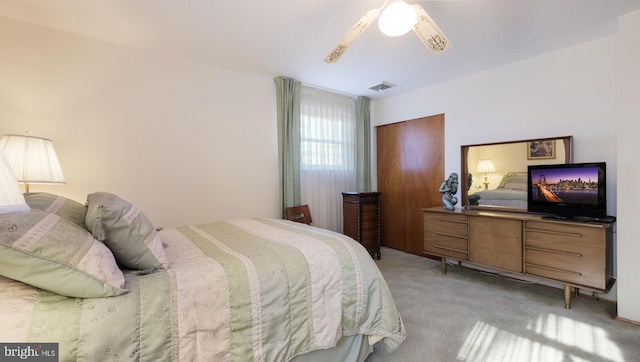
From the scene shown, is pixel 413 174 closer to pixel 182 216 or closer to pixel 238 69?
pixel 238 69

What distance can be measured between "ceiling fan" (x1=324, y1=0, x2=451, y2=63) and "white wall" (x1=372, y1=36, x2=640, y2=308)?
1.70 metres

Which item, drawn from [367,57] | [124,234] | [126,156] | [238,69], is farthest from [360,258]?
[238,69]

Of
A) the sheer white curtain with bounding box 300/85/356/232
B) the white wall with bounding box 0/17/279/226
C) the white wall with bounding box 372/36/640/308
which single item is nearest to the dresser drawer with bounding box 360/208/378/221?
the sheer white curtain with bounding box 300/85/356/232

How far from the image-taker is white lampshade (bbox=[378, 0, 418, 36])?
1580 mm

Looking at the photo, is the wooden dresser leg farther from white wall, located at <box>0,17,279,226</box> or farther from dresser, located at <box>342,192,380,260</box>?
white wall, located at <box>0,17,279,226</box>

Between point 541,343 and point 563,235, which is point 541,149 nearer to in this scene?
point 563,235

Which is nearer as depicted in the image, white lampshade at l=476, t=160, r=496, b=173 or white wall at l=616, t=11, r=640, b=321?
white wall at l=616, t=11, r=640, b=321

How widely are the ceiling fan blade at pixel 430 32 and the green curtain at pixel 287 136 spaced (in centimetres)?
194

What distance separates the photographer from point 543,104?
2.81 meters

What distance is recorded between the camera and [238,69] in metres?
3.16

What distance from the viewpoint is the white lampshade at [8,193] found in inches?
26.5

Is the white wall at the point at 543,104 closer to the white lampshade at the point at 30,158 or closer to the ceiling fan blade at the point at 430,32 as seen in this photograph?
the ceiling fan blade at the point at 430,32

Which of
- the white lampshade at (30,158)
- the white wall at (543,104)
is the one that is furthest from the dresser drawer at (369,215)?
the white lampshade at (30,158)

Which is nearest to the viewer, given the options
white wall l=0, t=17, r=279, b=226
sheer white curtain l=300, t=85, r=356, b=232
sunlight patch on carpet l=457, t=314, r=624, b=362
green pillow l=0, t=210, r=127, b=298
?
green pillow l=0, t=210, r=127, b=298
